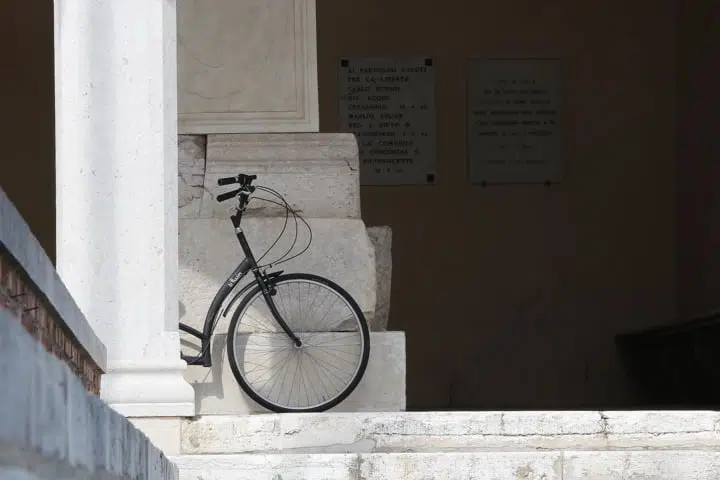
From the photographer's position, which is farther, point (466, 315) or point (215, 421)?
point (466, 315)

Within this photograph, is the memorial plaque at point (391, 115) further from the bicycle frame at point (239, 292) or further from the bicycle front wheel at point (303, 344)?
the bicycle frame at point (239, 292)

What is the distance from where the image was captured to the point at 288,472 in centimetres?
491

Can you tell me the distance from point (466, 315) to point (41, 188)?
2.83 meters

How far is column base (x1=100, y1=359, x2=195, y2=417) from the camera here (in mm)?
5277

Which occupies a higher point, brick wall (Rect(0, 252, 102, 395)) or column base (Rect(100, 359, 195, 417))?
brick wall (Rect(0, 252, 102, 395))

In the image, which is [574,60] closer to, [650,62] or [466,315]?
[650,62]

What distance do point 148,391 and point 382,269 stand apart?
1.75 m

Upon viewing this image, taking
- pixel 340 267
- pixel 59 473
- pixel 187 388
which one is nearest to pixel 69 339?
pixel 59 473

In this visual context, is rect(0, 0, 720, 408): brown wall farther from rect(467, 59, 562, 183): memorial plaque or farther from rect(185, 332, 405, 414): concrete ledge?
rect(185, 332, 405, 414): concrete ledge

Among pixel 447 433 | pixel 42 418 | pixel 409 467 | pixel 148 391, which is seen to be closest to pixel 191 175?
pixel 148 391

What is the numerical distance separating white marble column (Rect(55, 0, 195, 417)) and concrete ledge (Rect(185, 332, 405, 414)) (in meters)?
0.78

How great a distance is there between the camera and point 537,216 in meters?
10.1

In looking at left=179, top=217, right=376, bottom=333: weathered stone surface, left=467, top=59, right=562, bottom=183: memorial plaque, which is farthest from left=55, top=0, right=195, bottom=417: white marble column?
left=467, top=59, right=562, bottom=183: memorial plaque

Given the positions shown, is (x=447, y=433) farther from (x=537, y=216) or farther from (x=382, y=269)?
(x=537, y=216)
